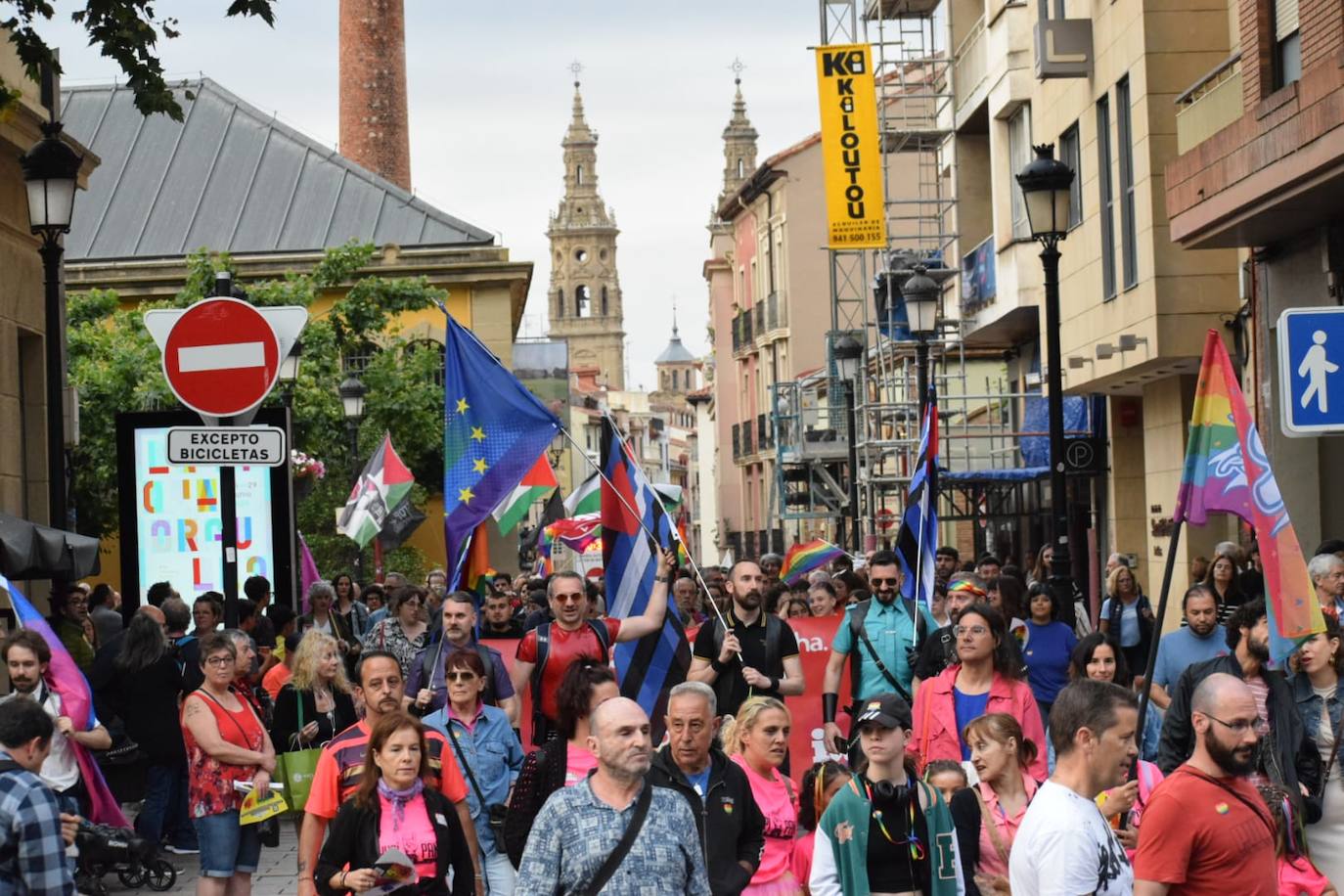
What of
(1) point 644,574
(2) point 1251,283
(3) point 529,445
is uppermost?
(2) point 1251,283

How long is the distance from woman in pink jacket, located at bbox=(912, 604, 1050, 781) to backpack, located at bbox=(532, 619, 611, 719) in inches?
77.0

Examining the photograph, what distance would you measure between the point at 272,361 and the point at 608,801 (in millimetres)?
4681

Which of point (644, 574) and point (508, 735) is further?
point (644, 574)

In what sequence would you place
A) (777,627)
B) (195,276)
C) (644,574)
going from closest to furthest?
(777,627), (644,574), (195,276)

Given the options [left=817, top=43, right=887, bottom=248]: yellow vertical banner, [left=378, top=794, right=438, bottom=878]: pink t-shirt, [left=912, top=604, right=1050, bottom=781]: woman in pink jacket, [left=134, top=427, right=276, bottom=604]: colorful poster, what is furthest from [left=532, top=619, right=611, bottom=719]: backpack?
[left=817, top=43, right=887, bottom=248]: yellow vertical banner

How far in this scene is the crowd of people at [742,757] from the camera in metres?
6.19

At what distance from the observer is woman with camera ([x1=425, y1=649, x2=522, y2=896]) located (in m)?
9.48

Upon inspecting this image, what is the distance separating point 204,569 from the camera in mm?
18484

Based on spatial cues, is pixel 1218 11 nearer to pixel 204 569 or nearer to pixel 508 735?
pixel 204 569

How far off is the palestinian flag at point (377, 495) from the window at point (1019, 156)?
28.6 ft

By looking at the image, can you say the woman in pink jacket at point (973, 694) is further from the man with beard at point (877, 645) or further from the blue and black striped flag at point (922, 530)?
the blue and black striped flag at point (922, 530)

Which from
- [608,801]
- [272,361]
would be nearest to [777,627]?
[272,361]

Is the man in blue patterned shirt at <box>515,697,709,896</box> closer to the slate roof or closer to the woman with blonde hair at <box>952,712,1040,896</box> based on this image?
the woman with blonde hair at <box>952,712,1040,896</box>

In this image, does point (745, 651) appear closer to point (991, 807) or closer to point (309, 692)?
point (309, 692)
